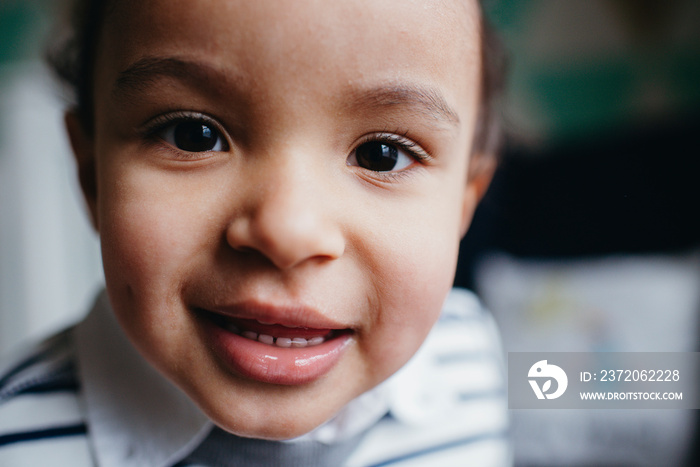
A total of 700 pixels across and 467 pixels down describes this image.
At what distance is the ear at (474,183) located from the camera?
26.7 inches

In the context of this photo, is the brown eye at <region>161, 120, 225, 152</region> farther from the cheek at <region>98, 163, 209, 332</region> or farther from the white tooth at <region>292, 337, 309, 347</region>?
the white tooth at <region>292, 337, 309, 347</region>

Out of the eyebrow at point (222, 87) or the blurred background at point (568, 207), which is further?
the blurred background at point (568, 207)

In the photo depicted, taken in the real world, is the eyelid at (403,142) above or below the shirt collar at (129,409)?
above

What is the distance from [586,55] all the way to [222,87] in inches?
60.5

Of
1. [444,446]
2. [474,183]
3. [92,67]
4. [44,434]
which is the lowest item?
[44,434]

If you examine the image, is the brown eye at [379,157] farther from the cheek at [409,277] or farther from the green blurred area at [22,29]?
the green blurred area at [22,29]

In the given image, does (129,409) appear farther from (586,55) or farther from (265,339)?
(586,55)

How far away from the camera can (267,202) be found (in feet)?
1.20

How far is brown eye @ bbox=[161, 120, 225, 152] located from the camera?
408 millimetres

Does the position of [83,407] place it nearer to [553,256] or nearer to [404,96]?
[404,96]

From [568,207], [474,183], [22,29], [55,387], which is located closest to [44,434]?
[55,387]

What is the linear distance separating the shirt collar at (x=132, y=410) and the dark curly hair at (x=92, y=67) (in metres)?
0.24

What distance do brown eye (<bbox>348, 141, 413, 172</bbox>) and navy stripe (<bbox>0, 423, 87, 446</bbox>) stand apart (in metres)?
0.38
